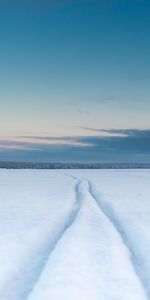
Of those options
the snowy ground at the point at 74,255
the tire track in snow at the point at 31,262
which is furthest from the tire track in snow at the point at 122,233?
the tire track in snow at the point at 31,262

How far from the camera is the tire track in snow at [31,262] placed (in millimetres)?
5562

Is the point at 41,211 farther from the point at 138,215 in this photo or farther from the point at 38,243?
the point at 38,243

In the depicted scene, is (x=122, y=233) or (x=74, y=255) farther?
(x=122, y=233)

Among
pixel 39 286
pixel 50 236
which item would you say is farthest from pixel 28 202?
pixel 39 286

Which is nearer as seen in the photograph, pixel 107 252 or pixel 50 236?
pixel 107 252

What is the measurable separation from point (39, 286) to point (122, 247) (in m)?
2.61

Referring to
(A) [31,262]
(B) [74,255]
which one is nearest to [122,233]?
(B) [74,255]

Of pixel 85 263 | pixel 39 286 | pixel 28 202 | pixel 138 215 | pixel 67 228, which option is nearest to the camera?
pixel 39 286

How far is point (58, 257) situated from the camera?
688cm

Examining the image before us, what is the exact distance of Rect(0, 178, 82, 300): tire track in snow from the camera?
556 cm

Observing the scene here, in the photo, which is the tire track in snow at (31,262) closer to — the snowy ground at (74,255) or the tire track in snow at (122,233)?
the snowy ground at (74,255)

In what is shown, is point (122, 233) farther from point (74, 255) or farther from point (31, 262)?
point (31, 262)

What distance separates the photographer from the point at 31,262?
23.0 ft

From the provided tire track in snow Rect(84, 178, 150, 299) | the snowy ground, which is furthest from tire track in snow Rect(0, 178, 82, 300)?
tire track in snow Rect(84, 178, 150, 299)
